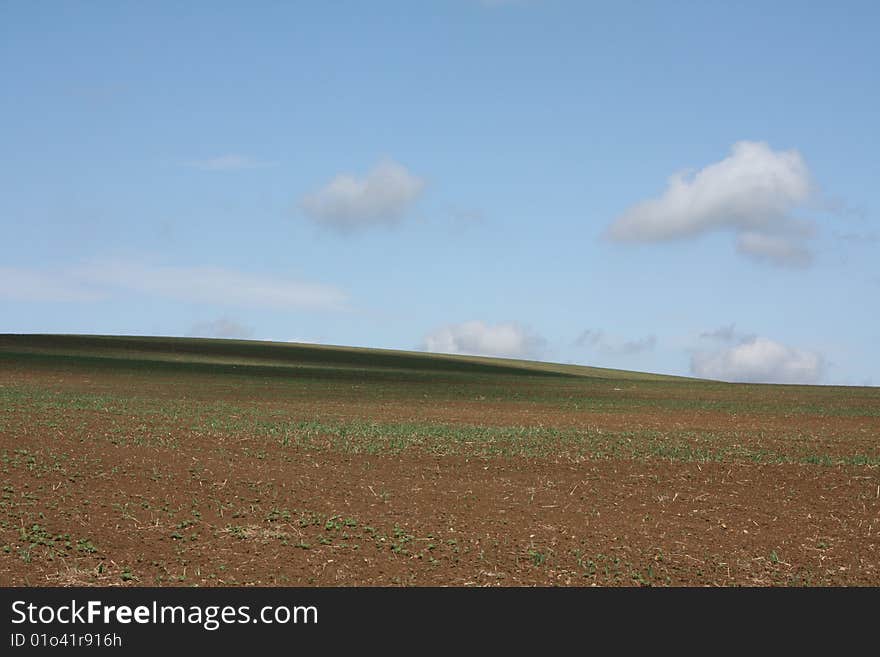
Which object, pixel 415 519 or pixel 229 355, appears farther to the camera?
pixel 229 355

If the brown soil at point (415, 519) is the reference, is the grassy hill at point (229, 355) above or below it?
above

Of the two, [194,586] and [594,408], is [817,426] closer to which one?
[594,408]

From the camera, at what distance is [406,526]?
52.6 ft

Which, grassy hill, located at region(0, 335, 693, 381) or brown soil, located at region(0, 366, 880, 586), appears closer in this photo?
brown soil, located at region(0, 366, 880, 586)

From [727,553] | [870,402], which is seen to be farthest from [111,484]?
[870,402]

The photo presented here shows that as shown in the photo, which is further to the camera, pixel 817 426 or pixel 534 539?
pixel 817 426

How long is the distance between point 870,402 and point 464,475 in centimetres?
3915

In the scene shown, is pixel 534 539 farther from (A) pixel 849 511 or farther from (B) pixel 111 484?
(B) pixel 111 484

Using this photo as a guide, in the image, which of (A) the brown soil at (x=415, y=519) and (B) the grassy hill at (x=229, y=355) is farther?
(B) the grassy hill at (x=229, y=355)

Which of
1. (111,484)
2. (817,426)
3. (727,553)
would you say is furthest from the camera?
(817,426)

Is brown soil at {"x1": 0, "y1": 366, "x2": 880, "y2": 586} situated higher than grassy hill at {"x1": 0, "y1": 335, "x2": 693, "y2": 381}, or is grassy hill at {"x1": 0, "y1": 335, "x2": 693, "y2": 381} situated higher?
grassy hill at {"x1": 0, "y1": 335, "x2": 693, "y2": 381}

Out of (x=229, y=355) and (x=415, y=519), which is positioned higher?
(x=229, y=355)
